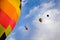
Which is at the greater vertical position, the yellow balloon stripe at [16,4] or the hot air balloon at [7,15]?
the yellow balloon stripe at [16,4]

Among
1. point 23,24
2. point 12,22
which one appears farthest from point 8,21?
point 23,24

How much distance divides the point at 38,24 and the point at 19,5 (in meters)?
0.84

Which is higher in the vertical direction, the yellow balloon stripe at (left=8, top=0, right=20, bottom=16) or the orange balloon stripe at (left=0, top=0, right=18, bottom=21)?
the yellow balloon stripe at (left=8, top=0, right=20, bottom=16)

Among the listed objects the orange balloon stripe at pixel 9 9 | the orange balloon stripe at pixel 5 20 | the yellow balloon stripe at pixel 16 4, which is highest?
the yellow balloon stripe at pixel 16 4

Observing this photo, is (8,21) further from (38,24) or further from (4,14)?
(38,24)

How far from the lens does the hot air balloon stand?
39cm

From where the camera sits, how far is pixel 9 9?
1.35ft

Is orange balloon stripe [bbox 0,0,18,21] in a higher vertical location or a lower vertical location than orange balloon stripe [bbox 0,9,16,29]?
higher

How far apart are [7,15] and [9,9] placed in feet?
0.06

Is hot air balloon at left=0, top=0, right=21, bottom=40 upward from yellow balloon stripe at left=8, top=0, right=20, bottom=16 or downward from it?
downward

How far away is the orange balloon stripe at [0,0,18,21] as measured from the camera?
390 mm

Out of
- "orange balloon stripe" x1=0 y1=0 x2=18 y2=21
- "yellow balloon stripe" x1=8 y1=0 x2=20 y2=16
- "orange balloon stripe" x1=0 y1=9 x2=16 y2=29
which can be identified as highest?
"yellow balloon stripe" x1=8 y1=0 x2=20 y2=16

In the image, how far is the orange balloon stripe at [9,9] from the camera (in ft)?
1.28

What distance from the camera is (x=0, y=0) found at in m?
0.39
